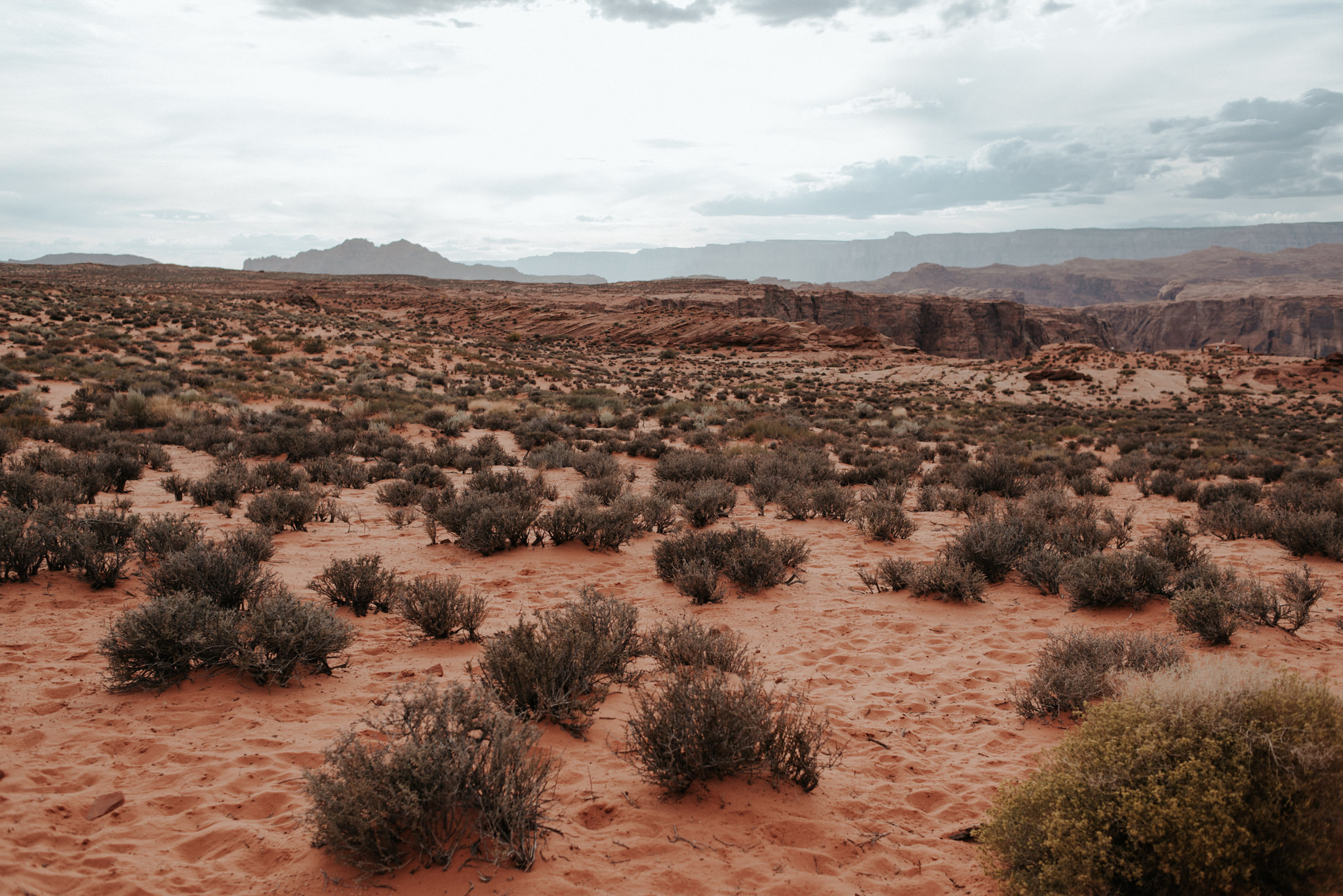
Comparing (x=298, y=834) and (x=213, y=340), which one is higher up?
(x=213, y=340)

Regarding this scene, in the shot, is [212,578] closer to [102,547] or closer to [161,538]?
[161,538]

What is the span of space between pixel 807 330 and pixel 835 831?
55884 mm

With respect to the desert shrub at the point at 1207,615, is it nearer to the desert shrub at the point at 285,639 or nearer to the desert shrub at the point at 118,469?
the desert shrub at the point at 285,639

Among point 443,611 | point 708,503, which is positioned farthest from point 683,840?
point 708,503

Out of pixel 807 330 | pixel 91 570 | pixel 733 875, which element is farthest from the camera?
pixel 807 330

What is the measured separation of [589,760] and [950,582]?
4546 millimetres

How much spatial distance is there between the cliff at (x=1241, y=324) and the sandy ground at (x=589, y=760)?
11197 cm

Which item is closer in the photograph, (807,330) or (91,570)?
(91,570)

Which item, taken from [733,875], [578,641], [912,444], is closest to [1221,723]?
[733,875]

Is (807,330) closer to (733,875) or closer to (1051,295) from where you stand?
(733,875)

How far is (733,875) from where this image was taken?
2.90m

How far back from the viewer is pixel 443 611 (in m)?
5.31

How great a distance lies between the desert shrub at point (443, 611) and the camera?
5.31m

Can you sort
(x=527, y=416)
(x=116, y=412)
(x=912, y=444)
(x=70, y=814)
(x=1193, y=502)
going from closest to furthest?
(x=70, y=814) → (x=1193, y=502) → (x=116, y=412) → (x=912, y=444) → (x=527, y=416)
